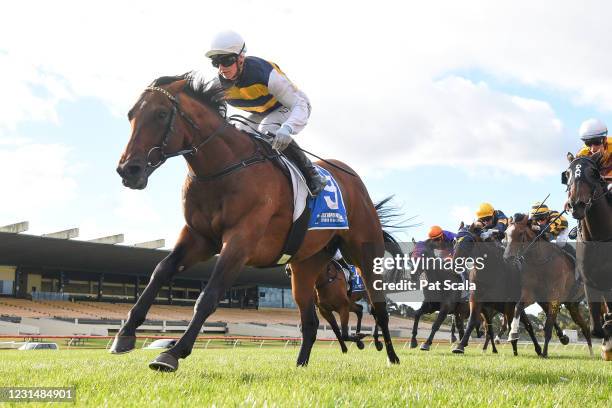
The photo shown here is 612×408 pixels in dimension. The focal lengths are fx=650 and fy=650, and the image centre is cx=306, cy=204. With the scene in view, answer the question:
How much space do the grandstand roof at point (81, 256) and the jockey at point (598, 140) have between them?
3176 centimetres

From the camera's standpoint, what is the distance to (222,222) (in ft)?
16.0

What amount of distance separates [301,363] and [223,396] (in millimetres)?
2995

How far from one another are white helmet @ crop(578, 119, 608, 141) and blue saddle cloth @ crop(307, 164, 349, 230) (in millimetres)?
3110

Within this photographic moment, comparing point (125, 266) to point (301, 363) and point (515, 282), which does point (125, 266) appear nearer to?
point (515, 282)

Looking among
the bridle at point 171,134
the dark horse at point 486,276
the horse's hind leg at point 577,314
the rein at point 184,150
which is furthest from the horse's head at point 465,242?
the bridle at point 171,134

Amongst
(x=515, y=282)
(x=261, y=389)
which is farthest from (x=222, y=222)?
(x=515, y=282)

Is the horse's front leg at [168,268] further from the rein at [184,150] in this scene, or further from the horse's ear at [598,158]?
the horse's ear at [598,158]

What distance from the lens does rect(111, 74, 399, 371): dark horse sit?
15.2 feet

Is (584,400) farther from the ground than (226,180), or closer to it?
closer to it

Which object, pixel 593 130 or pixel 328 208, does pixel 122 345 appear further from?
pixel 593 130

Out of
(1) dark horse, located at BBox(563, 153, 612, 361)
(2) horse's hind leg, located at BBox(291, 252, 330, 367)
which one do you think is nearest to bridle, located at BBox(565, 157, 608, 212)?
(1) dark horse, located at BBox(563, 153, 612, 361)

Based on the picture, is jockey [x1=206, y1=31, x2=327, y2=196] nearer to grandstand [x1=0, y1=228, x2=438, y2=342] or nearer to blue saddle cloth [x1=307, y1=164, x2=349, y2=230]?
blue saddle cloth [x1=307, y1=164, x2=349, y2=230]

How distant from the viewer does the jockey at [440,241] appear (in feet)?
47.0

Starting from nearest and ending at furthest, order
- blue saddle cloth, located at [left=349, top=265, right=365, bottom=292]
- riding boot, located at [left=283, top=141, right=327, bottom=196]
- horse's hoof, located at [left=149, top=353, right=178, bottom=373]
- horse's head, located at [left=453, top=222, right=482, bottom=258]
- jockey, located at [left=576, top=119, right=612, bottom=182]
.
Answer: horse's hoof, located at [left=149, top=353, right=178, bottom=373]
riding boot, located at [left=283, top=141, right=327, bottom=196]
jockey, located at [left=576, top=119, right=612, bottom=182]
horse's head, located at [left=453, top=222, right=482, bottom=258]
blue saddle cloth, located at [left=349, top=265, right=365, bottom=292]
